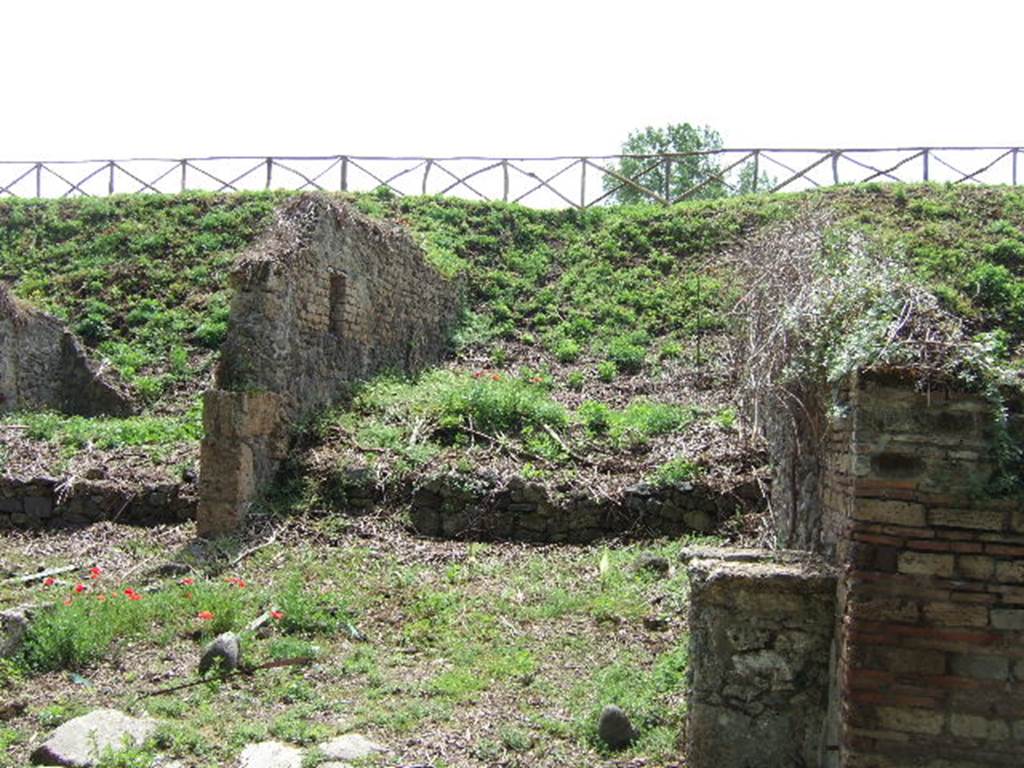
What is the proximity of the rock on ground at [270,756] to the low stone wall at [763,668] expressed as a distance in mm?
2084

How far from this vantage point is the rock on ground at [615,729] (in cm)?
552

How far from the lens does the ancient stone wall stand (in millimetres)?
14461

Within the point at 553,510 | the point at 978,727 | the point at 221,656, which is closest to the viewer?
the point at 978,727

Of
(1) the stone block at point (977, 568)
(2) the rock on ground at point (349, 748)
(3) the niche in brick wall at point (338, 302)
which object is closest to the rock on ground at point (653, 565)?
(2) the rock on ground at point (349, 748)

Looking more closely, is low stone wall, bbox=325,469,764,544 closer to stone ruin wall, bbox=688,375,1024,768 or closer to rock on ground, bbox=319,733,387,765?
rock on ground, bbox=319,733,387,765

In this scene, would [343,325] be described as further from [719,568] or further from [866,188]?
[866,188]

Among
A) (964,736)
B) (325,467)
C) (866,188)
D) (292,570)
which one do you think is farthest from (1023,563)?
(866,188)

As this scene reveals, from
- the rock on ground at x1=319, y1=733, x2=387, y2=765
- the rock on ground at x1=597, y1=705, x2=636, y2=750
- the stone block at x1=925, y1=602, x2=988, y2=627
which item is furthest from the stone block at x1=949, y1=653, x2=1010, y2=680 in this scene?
the rock on ground at x1=319, y1=733, x2=387, y2=765

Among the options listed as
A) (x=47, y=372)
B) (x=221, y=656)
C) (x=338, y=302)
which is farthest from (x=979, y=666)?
(x=47, y=372)

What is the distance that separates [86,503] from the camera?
35.7 feet

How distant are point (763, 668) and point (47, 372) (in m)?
13.4

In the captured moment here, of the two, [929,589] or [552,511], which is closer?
[929,589]

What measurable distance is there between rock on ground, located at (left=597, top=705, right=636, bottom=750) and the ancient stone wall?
35.2 feet

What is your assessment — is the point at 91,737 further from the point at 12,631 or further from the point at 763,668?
the point at 763,668
